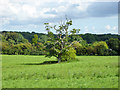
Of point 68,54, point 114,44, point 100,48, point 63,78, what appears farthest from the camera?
point 114,44

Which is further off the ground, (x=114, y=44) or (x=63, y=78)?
(x=63, y=78)

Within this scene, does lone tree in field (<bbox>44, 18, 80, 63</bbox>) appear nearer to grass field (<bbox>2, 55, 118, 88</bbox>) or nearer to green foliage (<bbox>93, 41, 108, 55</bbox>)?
grass field (<bbox>2, 55, 118, 88</bbox>)

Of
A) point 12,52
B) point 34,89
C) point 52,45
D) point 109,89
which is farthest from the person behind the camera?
point 12,52

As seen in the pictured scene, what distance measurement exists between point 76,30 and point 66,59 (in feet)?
24.3

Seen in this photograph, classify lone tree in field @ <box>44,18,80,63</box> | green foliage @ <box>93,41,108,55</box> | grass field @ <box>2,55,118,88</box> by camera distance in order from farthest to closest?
green foliage @ <box>93,41,108,55</box>
lone tree in field @ <box>44,18,80,63</box>
grass field @ <box>2,55,118,88</box>

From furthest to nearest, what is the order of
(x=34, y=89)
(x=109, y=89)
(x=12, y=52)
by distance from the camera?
1. (x=12, y=52)
2. (x=34, y=89)
3. (x=109, y=89)

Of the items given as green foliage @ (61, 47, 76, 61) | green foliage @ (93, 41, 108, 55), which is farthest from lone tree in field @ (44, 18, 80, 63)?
green foliage @ (93, 41, 108, 55)

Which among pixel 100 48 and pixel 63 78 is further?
pixel 100 48

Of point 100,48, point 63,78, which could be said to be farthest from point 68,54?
point 100,48

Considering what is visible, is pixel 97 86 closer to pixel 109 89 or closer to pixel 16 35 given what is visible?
pixel 109 89

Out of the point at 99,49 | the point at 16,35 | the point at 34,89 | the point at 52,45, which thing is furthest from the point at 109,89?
the point at 16,35

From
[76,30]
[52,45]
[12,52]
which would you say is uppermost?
[76,30]

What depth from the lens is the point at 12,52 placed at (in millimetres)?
102938

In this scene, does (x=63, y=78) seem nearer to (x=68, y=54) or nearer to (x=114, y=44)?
(x=68, y=54)
